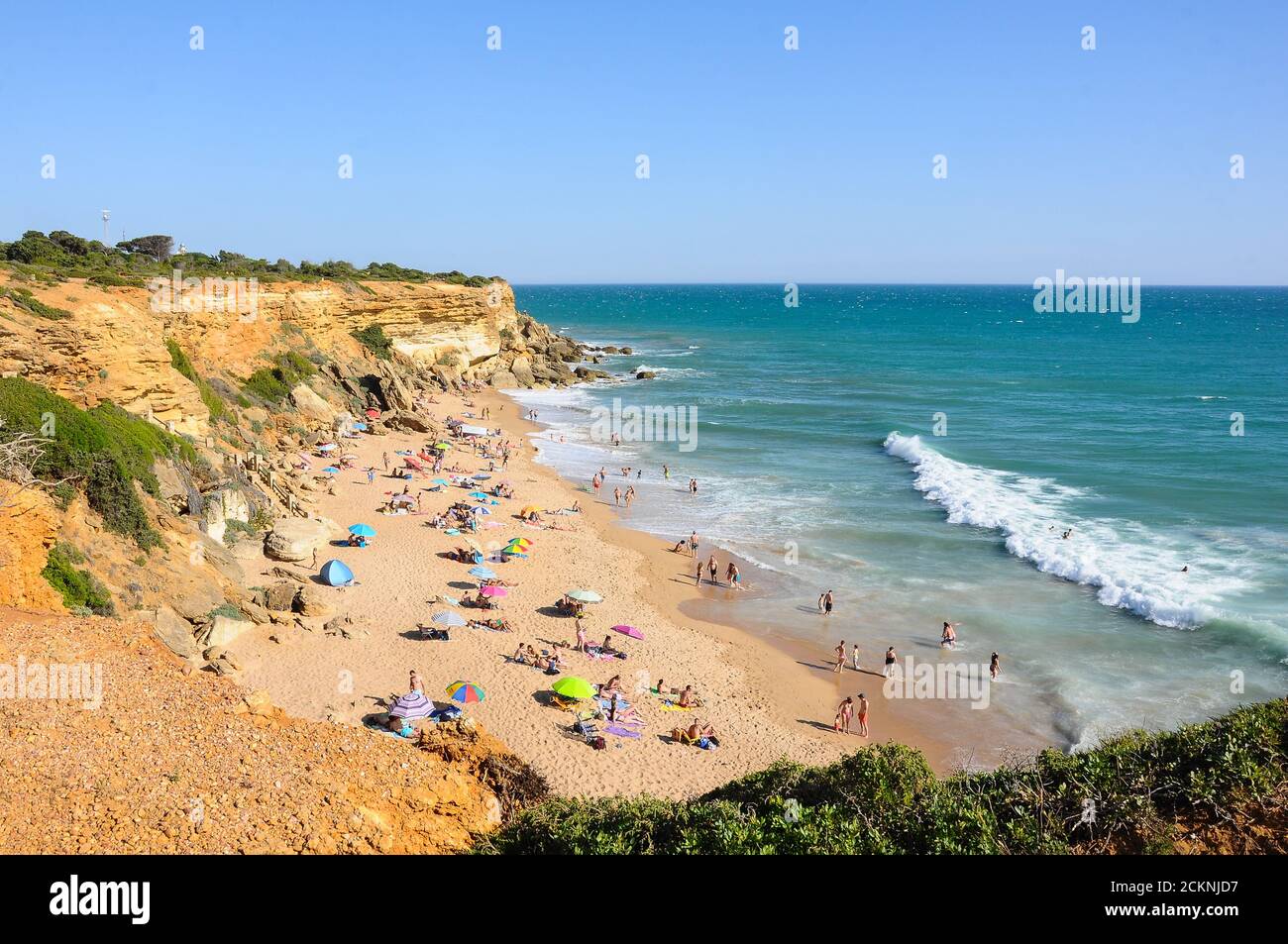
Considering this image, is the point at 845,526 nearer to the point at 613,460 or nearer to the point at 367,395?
the point at 613,460

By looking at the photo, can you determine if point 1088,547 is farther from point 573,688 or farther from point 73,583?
point 73,583

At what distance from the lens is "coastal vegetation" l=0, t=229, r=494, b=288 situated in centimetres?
3075

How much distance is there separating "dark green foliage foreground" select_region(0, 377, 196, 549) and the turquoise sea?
14668mm

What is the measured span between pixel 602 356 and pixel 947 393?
3502 centimetres

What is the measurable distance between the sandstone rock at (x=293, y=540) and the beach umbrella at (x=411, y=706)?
8367 mm

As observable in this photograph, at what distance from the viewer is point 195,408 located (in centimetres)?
2566

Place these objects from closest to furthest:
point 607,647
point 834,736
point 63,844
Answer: point 63,844 → point 834,736 → point 607,647

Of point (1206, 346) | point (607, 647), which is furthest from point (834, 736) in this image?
point (1206, 346)

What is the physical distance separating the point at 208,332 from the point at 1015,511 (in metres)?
33.5

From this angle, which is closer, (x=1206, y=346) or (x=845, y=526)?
(x=845, y=526)

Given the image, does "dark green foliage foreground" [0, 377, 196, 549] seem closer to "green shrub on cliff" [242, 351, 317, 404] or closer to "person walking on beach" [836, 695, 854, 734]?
"person walking on beach" [836, 695, 854, 734]

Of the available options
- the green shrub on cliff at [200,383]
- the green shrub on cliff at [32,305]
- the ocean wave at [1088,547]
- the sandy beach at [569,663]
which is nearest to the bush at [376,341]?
the green shrub on cliff at [200,383]

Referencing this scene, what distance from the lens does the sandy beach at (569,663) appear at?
52.9 feet

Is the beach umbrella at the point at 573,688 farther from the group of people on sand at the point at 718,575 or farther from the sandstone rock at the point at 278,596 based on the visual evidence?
the group of people on sand at the point at 718,575
